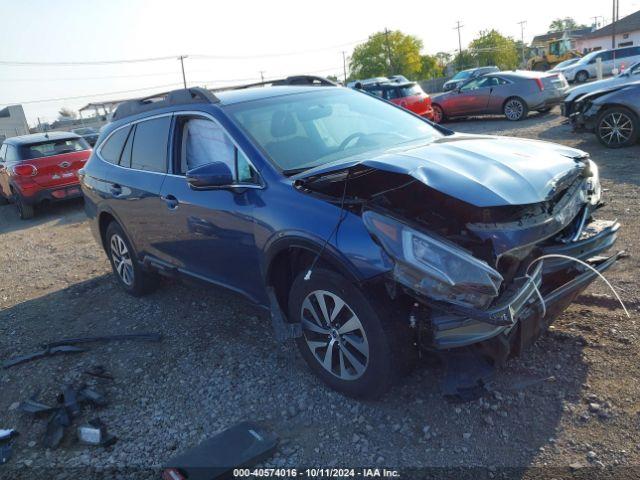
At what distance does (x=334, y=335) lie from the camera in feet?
10.8

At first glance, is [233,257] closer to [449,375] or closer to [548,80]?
[449,375]

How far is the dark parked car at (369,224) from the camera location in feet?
9.26

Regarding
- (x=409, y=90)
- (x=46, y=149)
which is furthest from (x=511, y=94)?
(x=46, y=149)

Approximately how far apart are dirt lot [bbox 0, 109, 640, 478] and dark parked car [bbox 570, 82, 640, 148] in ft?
16.6

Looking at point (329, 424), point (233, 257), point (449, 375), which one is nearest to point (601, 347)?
point (449, 375)

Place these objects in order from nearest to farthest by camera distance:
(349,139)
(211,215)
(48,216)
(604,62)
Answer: (211,215) < (349,139) < (48,216) < (604,62)

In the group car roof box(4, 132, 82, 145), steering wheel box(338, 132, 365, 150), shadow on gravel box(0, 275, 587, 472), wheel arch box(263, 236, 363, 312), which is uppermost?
car roof box(4, 132, 82, 145)

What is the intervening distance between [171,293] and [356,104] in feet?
8.99

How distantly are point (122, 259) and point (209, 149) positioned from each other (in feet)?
7.09

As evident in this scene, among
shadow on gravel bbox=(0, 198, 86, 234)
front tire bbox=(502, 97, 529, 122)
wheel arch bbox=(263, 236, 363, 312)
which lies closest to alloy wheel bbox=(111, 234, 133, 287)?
wheel arch bbox=(263, 236, 363, 312)

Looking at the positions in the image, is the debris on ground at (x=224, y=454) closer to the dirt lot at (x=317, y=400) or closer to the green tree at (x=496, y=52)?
the dirt lot at (x=317, y=400)

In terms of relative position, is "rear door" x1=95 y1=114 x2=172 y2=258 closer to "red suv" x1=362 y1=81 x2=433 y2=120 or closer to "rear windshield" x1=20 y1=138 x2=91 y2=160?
"rear windshield" x1=20 y1=138 x2=91 y2=160

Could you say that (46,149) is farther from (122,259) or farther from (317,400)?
(317,400)

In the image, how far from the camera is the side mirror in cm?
360
